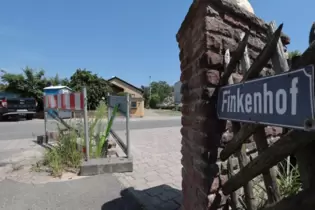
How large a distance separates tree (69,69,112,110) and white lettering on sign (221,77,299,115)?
20277mm

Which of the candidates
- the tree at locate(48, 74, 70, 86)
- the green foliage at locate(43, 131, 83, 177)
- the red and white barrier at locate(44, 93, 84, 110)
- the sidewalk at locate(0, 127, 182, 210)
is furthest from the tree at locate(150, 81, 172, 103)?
the sidewalk at locate(0, 127, 182, 210)

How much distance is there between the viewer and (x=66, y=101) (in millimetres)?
5168

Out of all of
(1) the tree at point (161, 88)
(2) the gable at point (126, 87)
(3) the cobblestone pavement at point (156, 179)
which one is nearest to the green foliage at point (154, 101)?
(1) the tree at point (161, 88)

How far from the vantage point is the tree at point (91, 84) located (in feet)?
68.6

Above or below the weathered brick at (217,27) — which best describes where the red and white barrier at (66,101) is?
below

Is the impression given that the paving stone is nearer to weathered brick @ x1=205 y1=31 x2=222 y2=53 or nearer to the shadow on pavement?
the shadow on pavement

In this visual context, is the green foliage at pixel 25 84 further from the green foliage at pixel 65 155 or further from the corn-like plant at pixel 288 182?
the corn-like plant at pixel 288 182

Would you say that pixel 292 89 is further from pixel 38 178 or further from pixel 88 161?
pixel 38 178

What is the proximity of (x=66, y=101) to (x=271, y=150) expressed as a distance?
4897 millimetres

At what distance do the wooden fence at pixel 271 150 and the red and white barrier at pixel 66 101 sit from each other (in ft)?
11.3

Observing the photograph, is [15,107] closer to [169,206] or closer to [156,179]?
[156,179]

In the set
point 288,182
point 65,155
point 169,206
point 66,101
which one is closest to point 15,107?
point 66,101

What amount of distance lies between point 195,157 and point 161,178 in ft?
7.60

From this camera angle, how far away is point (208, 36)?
5.31ft
